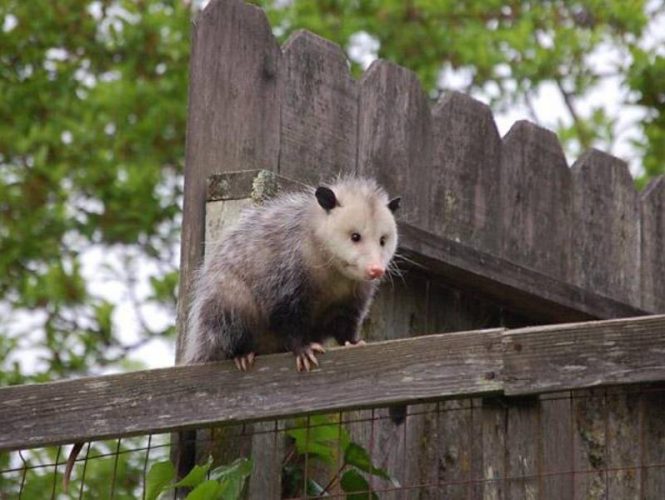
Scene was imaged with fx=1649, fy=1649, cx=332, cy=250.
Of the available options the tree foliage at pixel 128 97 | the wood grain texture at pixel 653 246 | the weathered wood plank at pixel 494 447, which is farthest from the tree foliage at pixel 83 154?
the weathered wood plank at pixel 494 447

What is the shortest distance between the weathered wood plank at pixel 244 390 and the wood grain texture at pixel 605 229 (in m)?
1.73

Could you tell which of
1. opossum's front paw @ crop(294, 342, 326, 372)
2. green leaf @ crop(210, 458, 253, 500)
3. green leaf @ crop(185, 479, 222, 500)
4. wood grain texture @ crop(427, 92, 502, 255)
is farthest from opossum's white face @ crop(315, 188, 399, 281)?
green leaf @ crop(185, 479, 222, 500)

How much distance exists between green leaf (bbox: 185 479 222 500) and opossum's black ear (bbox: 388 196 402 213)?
3.35 ft

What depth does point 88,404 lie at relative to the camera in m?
3.92

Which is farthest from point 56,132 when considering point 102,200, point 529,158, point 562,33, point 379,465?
point 379,465

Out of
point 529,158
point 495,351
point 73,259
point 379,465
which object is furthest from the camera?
point 73,259

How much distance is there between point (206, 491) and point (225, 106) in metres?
1.17

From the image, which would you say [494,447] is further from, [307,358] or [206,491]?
[206,491]

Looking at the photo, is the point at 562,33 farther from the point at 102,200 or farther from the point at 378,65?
the point at 378,65

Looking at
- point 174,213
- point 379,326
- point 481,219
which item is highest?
point 174,213

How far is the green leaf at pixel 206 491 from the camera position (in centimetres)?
376

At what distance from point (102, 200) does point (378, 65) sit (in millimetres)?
4435

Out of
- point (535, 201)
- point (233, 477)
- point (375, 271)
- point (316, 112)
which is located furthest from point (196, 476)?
point (535, 201)

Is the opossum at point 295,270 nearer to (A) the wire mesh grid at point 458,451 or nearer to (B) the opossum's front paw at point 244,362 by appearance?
(A) the wire mesh grid at point 458,451
